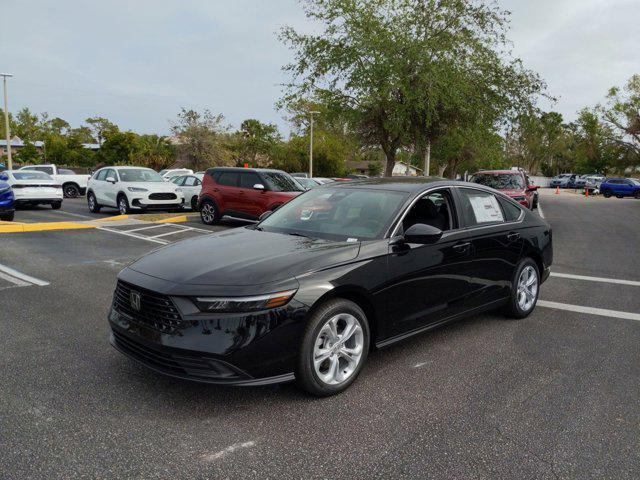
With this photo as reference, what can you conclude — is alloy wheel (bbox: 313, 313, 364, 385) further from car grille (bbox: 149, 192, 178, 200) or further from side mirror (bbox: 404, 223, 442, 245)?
car grille (bbox: 149, 192, 178, 200)

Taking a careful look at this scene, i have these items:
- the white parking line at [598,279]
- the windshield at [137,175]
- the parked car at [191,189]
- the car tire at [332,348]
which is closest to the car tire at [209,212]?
the windshield at [137,175]

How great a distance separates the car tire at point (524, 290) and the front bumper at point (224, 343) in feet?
9.86

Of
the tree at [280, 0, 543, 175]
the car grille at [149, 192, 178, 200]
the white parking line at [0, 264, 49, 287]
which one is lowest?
the white parking line at [0, 264, 49, 287]

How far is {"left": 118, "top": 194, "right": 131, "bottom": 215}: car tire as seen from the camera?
53.6 feet

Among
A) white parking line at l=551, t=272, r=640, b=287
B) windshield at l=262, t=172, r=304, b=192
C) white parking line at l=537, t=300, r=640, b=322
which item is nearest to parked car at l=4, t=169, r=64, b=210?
windshield at l=262, t=172, r=304, b=192

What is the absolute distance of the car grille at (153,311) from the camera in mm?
3285

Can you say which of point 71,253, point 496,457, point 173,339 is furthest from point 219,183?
point 496,457

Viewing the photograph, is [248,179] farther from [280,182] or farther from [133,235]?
[133,235]

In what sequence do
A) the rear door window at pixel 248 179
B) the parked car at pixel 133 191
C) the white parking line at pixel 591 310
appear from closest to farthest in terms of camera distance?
the white parking line at pixel 591 310 < the rear door window at pixel 248 179 < the parked car at pixel 133 191

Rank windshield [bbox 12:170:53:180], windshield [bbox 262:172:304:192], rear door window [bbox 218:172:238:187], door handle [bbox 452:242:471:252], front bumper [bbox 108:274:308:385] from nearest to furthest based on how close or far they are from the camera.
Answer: front bumper [bbox 108:274:308:385] → door handle [bbox 452:242:471:252] → windshield [bbox 262:172:304:192] → rear door window [bbox 218:172:238:187] → windshield [bbox 12:170:53:180]

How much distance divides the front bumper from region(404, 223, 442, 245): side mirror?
3.91 feet

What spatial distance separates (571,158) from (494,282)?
122611 mm

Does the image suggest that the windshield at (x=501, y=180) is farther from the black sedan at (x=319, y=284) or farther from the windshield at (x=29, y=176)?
the windshield at (x=29, y=176)

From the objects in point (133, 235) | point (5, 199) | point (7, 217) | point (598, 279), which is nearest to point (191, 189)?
point (7, 217)
